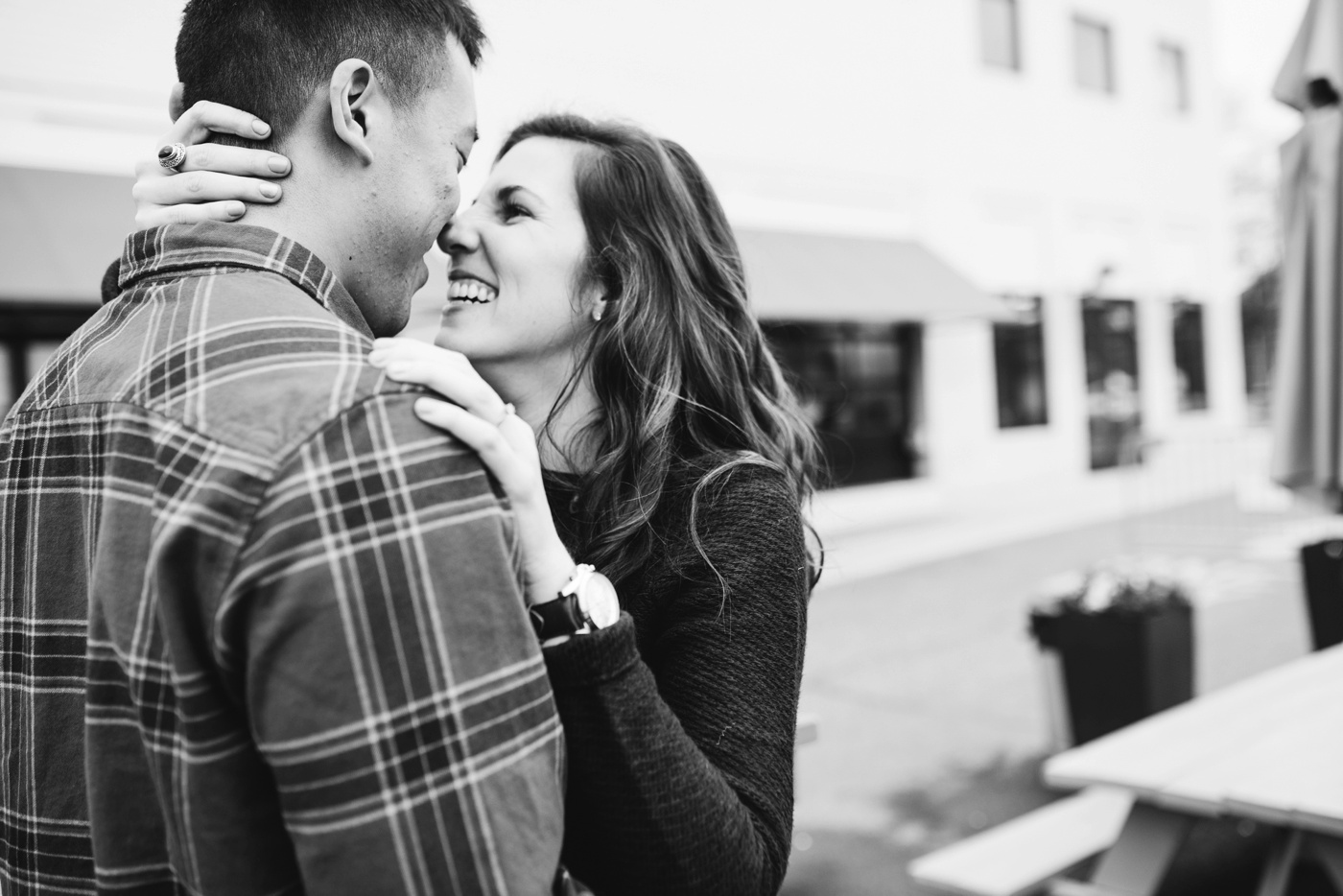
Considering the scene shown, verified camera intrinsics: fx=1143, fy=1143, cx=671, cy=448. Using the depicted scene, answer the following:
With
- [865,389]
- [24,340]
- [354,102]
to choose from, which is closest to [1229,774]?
[354,102]

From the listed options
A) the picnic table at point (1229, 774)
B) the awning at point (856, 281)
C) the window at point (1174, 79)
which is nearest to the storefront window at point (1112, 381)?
the window at point (1174, 79)

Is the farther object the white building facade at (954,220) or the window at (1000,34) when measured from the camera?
the window at (1000,34)

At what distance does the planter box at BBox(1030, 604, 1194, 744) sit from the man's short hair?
4.52 m

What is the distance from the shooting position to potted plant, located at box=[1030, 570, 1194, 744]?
5027 millimetres

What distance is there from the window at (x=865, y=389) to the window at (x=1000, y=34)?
4721 mm

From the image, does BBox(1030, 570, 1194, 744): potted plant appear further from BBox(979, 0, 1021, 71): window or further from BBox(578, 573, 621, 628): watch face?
BBox(979, 0, 1021, 71): window

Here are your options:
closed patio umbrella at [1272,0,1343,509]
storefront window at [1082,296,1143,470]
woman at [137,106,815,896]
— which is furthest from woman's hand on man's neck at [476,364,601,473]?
storefront window at [1082,296,1143,470]

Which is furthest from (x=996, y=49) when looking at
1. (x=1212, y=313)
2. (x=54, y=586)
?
(x=54, y=586)

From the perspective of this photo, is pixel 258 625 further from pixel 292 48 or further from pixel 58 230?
pixel 58 230

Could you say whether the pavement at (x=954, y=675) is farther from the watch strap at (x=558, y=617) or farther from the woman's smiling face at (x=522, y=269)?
the watch strap at (x=558, y=617)

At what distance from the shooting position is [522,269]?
6.61ft

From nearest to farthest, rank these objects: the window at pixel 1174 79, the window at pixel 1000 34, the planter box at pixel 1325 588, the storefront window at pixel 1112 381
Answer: the planter box at pixel 1325 588 → the window at pixel 1000 34 → the storefront window at pixel 1112 381 → the window at pixel 1174 79

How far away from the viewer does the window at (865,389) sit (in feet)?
50.2

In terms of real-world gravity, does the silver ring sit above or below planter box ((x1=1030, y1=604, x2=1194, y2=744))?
above
